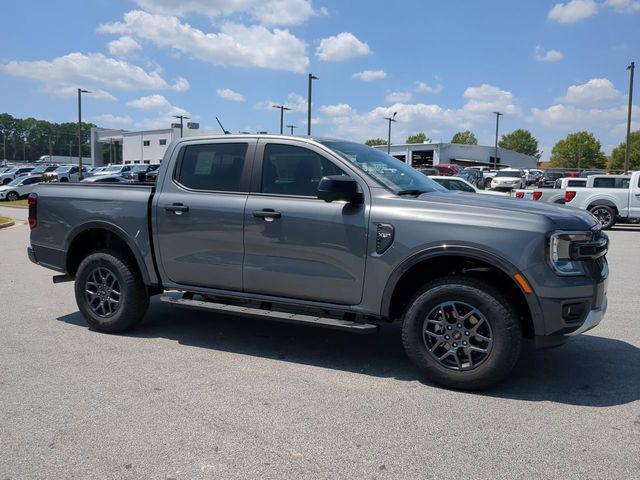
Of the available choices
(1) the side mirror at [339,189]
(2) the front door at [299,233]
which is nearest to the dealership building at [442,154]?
(2) the front door at [299,233]

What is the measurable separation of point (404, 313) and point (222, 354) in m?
1.69

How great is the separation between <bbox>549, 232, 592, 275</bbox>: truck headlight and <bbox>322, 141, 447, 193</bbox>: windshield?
1.25 m

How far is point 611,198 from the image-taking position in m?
18.2

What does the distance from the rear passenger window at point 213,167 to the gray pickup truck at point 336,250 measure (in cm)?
1

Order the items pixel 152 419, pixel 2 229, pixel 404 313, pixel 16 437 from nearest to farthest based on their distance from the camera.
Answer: pixel 16 437 < pixel 152 419 < pixel 404 313 < pixel 2 229

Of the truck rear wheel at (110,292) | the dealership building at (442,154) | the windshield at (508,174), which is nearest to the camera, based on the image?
the truck rear wheel at (110,292)

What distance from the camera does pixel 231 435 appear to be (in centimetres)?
361

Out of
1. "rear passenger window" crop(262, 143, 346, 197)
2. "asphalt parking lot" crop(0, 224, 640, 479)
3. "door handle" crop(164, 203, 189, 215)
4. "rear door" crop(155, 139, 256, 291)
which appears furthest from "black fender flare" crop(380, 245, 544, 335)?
"door handle" crop(164, 203, 189, 215)

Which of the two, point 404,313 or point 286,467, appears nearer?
point 286,467

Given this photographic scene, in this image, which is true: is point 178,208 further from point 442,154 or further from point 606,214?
point 442,154

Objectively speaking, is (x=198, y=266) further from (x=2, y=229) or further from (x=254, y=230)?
(x=2, y=229)

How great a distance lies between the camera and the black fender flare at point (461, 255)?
4098mm

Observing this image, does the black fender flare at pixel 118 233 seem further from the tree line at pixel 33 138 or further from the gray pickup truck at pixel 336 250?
the tree line at pixel 33 138

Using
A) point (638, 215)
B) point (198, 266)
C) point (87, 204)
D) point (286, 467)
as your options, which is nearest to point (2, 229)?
point (87, 204)
